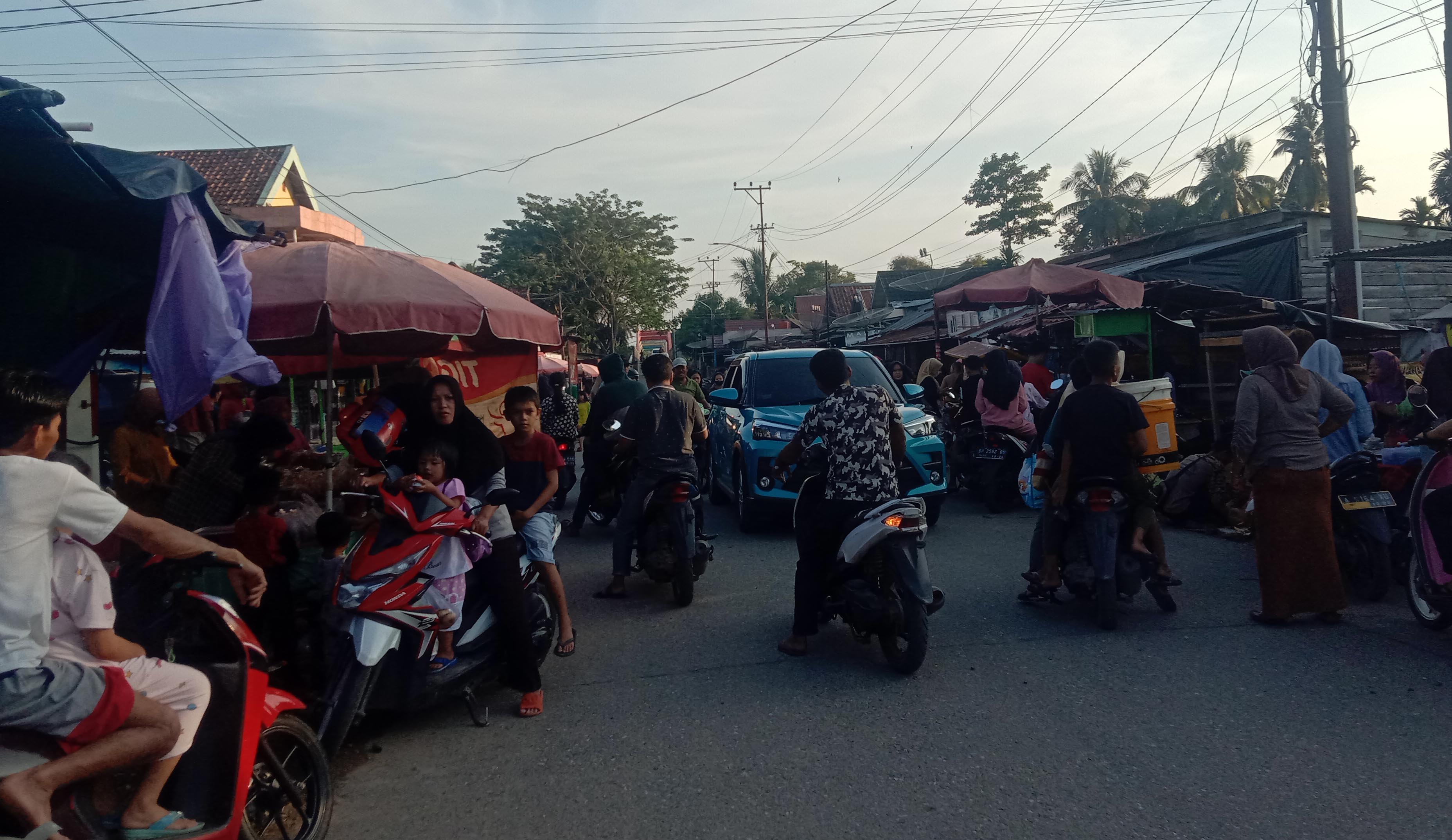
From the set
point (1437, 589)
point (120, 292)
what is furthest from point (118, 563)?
point (1437, 589)

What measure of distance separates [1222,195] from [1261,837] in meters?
48.3

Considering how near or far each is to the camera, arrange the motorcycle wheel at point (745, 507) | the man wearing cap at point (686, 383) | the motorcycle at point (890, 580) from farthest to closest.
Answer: the man wearing cap at point (686, 383), the motorcycle wheel at point (745, 507), the motorcycle at point (890, 580)

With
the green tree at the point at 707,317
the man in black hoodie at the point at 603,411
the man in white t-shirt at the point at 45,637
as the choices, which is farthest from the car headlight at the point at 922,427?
the green tree at the point at 707,317

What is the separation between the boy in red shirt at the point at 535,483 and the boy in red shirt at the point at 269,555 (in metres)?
1.16

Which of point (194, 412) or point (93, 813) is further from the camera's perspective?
point (194, 412)

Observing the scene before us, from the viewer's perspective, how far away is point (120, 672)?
266cm

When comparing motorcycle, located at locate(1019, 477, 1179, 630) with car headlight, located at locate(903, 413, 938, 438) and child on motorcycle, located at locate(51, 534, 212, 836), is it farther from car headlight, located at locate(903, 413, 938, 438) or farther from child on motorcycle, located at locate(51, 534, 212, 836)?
child on motorcycle, located at locate(51, 534, 212, 836)

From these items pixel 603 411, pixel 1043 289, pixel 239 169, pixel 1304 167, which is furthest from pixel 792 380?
pixel 1304 167

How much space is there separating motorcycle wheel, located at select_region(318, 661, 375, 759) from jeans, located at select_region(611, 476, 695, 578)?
9.56 feet

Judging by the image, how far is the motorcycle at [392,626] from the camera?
3912mm

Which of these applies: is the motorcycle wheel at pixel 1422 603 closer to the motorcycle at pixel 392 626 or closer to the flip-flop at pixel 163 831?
the motorcycle at pixel 392 626

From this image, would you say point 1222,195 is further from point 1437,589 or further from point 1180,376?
point 1437,589

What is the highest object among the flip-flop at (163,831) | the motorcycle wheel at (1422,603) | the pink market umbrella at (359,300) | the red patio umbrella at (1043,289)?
the red patio umbrella at (1043,289)

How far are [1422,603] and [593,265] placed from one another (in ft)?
121
